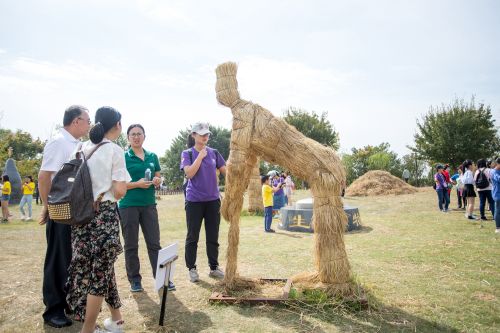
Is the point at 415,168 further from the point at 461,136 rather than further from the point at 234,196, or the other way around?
the point at 234,196

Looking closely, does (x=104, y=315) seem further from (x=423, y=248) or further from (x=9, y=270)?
(x=423, y=248)

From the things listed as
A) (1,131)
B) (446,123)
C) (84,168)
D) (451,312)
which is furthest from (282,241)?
→ (1,131)

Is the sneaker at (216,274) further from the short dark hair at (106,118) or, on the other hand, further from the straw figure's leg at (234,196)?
the short dark hair at (106,118)

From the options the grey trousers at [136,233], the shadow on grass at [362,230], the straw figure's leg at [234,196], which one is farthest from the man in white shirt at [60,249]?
the shadow on grass at [362,230]

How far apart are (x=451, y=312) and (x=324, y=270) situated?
1.39 meters

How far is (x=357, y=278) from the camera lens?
4.72 meters

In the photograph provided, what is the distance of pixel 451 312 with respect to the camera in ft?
12.1

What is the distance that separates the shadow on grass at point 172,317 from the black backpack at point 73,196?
1.41 m

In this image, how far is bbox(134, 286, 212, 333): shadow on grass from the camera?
3443 millimetres

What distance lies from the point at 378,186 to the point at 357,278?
1793 cm

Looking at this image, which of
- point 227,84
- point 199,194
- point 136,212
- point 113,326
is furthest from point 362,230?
point 113,326

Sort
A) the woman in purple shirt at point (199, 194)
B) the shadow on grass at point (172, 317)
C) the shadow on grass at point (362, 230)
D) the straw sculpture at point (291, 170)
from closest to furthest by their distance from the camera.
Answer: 1. the shadow on grass at point (172, 317)
2. the straw sculpture at point (291, 170)
3. the woman in purple shirt at point (199, 194)
4. the shadow on grass at point (362, 230)

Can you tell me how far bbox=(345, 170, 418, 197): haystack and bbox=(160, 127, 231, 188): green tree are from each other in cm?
2391

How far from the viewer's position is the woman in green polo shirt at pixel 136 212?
15.0 feet
